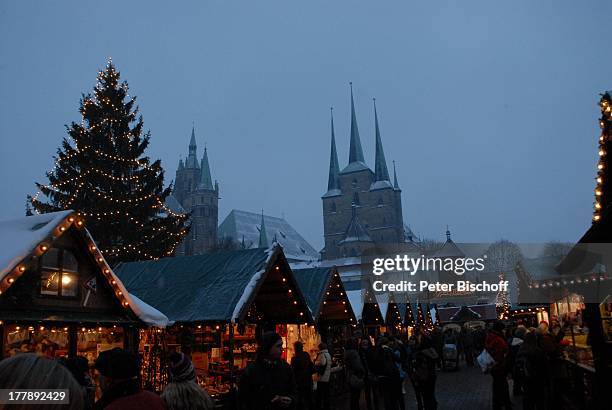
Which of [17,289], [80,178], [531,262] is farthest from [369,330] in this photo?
[17,289]

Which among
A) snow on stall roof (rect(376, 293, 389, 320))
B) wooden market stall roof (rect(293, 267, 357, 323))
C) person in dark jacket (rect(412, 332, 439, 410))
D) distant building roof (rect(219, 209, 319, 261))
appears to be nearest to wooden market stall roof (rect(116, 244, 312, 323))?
wooden market stall roof (rect(293, 267, 357, 323))

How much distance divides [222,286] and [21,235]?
5272 millimetres

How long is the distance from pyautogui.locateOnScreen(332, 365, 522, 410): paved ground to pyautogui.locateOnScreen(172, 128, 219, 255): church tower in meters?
73.4

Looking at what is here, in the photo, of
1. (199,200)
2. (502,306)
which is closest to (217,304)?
(502,306)

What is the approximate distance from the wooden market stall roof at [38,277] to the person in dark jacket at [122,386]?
5.73m

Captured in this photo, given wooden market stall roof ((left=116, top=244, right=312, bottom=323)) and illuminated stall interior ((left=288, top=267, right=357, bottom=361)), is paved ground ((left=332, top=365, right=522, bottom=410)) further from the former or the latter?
wooden market stall roof ((left=116, top=244, right=312, bottom=323))

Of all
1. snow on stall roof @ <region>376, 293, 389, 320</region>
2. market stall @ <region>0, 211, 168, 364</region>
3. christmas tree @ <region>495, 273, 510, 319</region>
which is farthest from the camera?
christmas tree @ <region>495, 273, 510, 319</region>

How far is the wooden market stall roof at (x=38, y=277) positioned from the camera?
8.62 m

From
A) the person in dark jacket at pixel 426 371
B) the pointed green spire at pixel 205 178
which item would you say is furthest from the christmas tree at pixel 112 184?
the pointed green spire at pixel 205 178

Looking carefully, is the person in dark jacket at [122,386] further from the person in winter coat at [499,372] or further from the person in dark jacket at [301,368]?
the person in winter coat at [499,372]

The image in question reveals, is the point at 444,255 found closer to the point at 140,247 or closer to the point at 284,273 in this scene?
the point at 140,247

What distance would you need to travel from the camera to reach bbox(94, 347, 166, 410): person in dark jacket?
3.26 m

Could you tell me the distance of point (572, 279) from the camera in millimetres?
15141

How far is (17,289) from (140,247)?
18.2 m
